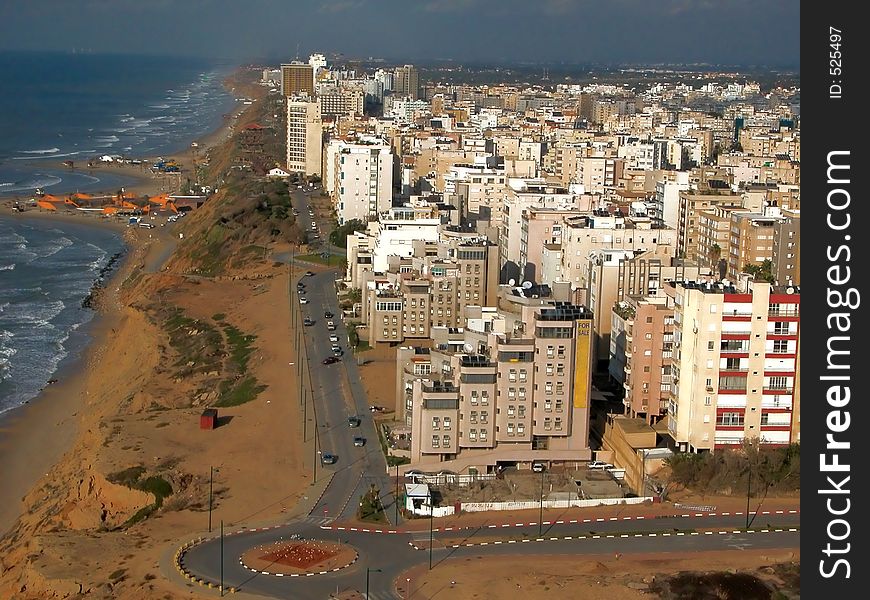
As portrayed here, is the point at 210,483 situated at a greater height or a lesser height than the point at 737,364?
lesser

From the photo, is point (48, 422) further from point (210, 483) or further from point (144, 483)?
point (210, 483)

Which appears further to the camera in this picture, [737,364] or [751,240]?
[751,240]

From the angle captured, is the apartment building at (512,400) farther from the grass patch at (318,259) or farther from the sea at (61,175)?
the grass patch at (318,259)

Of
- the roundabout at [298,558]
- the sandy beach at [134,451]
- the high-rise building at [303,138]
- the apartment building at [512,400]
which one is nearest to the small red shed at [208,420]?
the sandy beach at [134,451]

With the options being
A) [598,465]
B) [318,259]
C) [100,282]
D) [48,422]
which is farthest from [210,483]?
[100,282]

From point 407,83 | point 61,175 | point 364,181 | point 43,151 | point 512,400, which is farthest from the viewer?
point 407,83

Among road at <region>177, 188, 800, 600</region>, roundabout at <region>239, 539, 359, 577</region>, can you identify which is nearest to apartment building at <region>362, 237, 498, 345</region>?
road at <region>177, 188, 800, 600</region>

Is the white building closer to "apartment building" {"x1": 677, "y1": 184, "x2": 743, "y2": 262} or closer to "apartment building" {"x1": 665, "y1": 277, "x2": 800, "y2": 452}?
"apartment building" {"x1": 677, "y1": 184, "x2": 743, "y2": 262}
